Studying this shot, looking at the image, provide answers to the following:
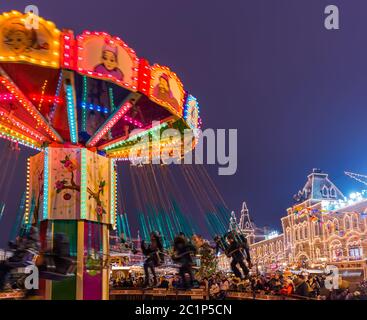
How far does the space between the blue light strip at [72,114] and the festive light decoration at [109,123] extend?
51 centimetres

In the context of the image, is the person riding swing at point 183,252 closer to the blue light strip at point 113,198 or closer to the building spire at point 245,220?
the blue light strip at point 113,198

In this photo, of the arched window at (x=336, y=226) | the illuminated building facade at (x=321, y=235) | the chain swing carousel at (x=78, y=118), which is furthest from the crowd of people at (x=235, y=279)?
the arched window at (x=336, y=226)

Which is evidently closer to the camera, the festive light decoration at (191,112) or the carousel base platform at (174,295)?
the festive light decoration at (191,112)

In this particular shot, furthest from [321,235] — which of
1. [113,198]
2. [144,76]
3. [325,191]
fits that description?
[144,76]

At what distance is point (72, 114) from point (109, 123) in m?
1.25

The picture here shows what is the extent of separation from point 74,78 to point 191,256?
19.4ft

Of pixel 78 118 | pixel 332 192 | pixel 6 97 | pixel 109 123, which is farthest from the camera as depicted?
pixel 332 192

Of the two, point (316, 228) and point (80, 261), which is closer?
point (80, 261)

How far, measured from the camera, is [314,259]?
52844mm

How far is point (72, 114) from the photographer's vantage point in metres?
12.9

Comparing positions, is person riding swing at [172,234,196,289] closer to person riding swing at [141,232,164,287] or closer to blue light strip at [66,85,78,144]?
person riding swing at [141,232,164,287]

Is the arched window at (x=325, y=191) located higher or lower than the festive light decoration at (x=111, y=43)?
higher

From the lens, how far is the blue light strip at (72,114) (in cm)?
1201

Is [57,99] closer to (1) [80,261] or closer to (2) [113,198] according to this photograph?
(2) [113,198]
